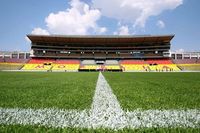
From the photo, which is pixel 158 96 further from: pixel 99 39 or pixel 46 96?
pixel 99 39

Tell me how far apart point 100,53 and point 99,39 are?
17.7ft

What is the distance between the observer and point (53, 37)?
6181 centimetres

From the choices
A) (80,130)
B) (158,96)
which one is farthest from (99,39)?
(80,130)

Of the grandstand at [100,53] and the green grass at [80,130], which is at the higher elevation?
the grandstand at [100,53]

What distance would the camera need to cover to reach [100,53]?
6606cm

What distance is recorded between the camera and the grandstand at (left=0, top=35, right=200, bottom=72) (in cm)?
5981

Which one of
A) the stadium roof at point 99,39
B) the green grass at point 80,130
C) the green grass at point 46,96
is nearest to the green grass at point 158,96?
the green grass at point 46,96

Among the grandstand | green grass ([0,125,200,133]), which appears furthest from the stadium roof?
green grass ([0,125,200,133])

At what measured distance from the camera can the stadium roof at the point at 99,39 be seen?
6077 centimetres

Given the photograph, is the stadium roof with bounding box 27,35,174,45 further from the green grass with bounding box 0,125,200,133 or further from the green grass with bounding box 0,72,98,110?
the green grass with bounding box 0,125,200,133

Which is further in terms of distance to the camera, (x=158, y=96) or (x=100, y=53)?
(x=100, y=53)

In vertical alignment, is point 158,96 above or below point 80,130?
below

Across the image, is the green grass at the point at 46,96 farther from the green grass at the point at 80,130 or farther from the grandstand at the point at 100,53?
the grandstand at the point at 100,53

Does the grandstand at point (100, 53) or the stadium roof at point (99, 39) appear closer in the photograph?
the grandstand at point (100, 53)
